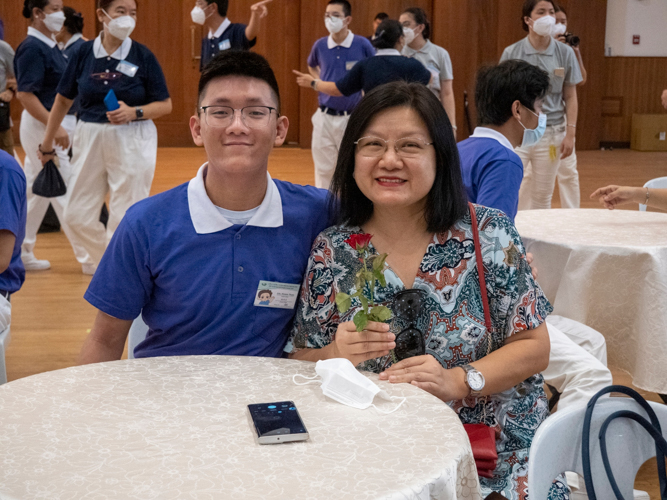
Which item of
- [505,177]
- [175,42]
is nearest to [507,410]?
[505,177]

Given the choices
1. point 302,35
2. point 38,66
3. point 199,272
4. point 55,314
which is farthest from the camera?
point 302,35

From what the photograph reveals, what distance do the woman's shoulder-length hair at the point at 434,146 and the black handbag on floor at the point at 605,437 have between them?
0.61m

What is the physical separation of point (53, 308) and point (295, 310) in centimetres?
304

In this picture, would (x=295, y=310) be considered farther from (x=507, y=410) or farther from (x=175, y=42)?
(x=175, y=42)

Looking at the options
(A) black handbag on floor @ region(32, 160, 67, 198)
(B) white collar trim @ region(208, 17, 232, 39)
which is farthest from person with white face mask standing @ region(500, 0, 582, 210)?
(A) black handbag on floor @ region(32, 160, 67, 198)

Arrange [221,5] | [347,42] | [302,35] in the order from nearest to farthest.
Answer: [221,5] < [347,42] < [302,35]

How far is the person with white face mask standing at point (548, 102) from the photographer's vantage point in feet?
19.2

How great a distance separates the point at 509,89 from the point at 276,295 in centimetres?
169

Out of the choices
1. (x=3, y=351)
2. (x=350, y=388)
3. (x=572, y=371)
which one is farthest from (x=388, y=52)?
(x=350, y=388)

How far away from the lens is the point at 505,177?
292cm

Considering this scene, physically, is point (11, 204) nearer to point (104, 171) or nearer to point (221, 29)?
point (104, 171)

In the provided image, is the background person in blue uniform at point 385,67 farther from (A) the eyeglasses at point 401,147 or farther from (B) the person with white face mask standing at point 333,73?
(A) the eyeglasses at point 401,147

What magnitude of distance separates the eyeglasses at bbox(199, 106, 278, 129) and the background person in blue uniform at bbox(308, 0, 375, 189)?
179 inches

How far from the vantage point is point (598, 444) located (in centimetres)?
151
